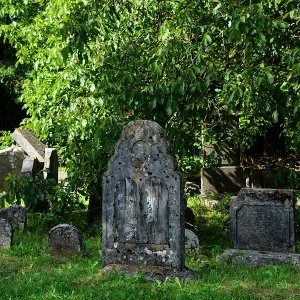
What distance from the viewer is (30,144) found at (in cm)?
1484

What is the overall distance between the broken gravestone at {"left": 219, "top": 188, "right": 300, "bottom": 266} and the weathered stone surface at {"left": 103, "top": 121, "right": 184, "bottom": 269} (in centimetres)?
174

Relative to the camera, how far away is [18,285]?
21.6 ft

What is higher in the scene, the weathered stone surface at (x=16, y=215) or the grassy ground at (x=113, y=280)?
the weathered stone surface at (x=16, y=215)

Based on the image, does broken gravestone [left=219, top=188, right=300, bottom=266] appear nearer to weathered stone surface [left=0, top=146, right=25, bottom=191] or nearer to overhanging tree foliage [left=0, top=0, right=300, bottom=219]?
overhanging tree foliage [left=0, top=0, right=300, bottom=219]

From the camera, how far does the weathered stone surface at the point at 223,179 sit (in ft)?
47.4

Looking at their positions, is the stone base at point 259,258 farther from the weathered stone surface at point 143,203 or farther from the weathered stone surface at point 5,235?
the weathered stone surface at point 5,235

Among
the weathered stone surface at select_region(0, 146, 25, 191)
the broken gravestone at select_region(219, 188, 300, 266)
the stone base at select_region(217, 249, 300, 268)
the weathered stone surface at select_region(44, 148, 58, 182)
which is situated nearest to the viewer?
the stone base at select_region(217, 249, 300, 268)

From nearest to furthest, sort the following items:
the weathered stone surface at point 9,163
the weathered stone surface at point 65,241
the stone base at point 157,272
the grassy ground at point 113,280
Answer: the grassy ground at point 113,280 → the stone base at point 157,272 → the weathered stone surface at point 65,241 → the weathered stone surface at point 9,163

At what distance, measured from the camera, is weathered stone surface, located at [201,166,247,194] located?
47.4ft

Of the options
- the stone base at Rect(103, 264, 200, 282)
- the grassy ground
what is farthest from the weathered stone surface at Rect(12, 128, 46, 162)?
the stone base at Rect(103, 264, 200, 282)

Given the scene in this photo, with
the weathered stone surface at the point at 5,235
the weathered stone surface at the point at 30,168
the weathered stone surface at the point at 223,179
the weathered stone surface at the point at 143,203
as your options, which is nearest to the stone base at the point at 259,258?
the weathered stone surface at the point at 143,203

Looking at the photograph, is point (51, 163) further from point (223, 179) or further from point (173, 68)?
point (173, 68)

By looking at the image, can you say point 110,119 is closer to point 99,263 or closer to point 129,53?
point 129,53

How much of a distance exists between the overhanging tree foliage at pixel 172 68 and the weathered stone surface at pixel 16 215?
3.38 feet
